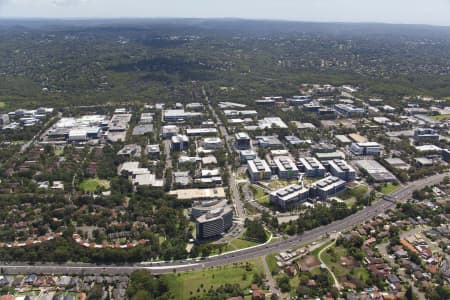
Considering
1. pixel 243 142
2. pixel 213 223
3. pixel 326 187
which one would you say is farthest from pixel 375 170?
pixel 213 223

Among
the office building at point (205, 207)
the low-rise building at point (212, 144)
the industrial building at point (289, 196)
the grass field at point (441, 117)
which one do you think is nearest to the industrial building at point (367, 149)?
the industrial building at point (289, 196)

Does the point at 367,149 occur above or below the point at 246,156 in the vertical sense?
above

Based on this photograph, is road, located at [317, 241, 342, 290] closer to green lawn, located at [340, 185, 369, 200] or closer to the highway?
A: the highway

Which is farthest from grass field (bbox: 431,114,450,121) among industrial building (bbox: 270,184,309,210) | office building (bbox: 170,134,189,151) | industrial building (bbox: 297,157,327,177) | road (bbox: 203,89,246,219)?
office building (bbox: 170,134,189,151)

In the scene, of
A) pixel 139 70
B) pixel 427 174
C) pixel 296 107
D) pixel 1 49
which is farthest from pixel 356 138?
pixel 1 49

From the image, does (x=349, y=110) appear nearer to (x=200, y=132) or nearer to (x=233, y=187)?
(x=200, y=132)

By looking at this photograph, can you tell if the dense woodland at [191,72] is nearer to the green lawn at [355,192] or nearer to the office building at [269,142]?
the office building at [269,142]
